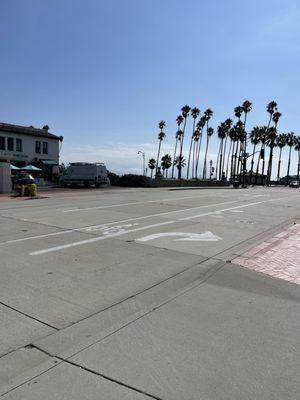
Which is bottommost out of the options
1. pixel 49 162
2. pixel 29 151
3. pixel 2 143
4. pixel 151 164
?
pixel 49 162

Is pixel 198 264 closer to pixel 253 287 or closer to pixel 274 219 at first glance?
pixel 253 287

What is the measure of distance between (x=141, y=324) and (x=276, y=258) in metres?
4.96

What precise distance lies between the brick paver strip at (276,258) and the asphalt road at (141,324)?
34 centimetres

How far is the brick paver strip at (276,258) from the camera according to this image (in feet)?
25.5

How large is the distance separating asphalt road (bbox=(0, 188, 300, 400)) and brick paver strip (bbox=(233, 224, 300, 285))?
13.2 inches

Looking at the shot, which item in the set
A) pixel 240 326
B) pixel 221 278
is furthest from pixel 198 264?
pixel 240 326

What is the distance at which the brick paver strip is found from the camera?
7.77 m

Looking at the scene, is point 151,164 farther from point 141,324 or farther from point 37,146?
point 141,324

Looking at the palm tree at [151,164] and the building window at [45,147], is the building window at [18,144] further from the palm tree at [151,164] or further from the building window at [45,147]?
the palm tree at [151,164]

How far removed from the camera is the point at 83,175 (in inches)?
1620

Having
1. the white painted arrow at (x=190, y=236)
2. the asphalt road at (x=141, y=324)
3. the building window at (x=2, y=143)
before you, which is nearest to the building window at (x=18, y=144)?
the building window at (x=2, y=143)

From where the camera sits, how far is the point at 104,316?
206 inches

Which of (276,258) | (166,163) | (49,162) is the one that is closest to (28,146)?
(49,162)

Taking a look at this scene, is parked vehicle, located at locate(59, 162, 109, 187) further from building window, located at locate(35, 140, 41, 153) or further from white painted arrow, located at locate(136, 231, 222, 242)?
white painted arrow, located at locate(136, 231, 222, 242)
